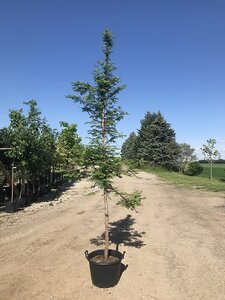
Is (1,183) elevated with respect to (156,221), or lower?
elevated

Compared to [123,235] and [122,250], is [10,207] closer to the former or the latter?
[123,235]

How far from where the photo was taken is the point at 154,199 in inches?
941

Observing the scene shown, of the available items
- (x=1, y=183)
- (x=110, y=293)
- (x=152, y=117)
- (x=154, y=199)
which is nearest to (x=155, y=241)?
(x=110, y=293)

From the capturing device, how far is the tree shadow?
12406 mm

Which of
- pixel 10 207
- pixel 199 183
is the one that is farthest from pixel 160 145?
pixel 10 207

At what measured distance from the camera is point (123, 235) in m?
A: 13.6

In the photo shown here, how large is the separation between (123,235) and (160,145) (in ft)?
165

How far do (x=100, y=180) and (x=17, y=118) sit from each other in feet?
46.4

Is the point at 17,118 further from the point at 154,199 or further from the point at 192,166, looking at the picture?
the point at 192,166

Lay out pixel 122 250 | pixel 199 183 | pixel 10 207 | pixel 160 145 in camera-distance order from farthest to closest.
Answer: pixel 160 145
pixel 199 183
pixel 10 207
pixel 122 250

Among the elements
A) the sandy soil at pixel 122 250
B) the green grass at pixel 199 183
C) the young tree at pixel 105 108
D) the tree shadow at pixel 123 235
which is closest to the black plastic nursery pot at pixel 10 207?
the sandy soil at pixel 122 250

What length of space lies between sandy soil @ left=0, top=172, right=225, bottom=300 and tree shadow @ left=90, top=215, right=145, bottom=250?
0.04 meters

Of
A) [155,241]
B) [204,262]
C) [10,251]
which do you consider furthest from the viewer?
[155,241]

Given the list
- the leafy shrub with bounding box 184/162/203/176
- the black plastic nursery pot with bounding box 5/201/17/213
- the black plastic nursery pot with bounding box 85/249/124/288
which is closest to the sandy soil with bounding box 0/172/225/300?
the black plastic nursery pot with bounding box 85/249/124/288
